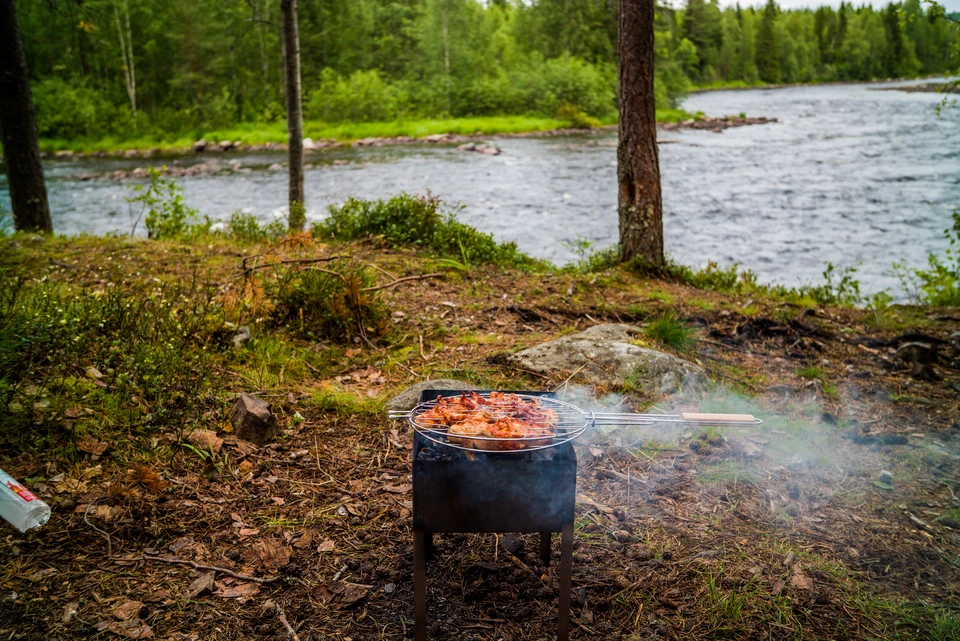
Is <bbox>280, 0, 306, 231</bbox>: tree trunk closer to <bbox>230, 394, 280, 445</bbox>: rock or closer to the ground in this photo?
the ground

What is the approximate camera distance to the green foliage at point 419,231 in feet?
28.2

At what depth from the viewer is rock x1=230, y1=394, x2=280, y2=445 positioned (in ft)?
13.7

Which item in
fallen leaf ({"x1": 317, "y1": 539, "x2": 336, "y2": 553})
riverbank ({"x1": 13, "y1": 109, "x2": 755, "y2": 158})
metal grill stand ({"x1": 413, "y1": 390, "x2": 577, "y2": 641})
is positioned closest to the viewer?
metal grill stand ({"x1": 413, "y1": 390, "x2": 577, "y2": 641})

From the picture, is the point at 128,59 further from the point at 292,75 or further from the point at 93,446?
the point at 93,446

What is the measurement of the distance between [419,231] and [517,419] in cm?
635

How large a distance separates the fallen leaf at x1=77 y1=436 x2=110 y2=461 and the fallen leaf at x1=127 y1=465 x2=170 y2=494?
27cm

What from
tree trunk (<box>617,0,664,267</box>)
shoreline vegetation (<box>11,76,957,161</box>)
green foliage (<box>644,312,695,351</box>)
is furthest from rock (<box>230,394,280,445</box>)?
shoreline vegetation (<box>11,76,957,161</box>)

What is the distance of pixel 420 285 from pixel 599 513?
424 cm

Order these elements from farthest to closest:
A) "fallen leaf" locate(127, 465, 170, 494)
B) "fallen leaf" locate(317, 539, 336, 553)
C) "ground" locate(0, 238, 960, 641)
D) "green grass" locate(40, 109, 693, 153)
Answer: "green grass" locate(40, 109, 693, 153) < "fallen leaf" locate(127, 465, 170, 494) < "fallen leaf" locate(317, 539, 336, 553) < "ground" locate(0, 238, 960, 641)

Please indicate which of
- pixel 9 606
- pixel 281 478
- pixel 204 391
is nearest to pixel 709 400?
pixel 281 478

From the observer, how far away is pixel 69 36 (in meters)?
39.3

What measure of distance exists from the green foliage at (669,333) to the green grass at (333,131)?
3031 cm

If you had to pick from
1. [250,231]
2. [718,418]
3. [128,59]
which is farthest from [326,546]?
[128,59]

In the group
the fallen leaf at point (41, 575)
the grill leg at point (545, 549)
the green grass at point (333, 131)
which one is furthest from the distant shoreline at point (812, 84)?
the fallen leaf at point (41, 575)
